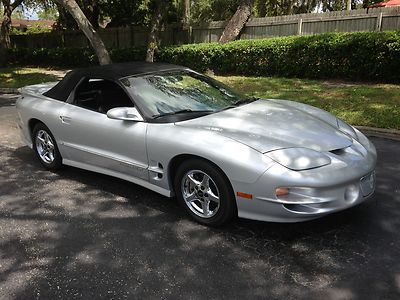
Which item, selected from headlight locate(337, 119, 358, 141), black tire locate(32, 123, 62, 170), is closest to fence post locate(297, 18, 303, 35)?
headlight locate(337, 119, 358, 141)

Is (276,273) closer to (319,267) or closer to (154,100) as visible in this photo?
(319,267)

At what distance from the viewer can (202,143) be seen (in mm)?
3756

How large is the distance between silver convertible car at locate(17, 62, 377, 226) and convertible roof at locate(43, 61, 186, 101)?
0.06 ft

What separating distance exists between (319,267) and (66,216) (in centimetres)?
244

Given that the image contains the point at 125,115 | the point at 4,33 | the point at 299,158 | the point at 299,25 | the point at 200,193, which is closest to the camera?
the point at 299,158

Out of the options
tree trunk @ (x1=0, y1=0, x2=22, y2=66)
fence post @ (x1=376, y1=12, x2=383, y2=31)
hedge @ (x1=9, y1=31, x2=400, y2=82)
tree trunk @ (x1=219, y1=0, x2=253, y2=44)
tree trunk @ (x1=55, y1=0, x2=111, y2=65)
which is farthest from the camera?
tree trunk @ (x1=0, y1=0, x2=22, y2=66)

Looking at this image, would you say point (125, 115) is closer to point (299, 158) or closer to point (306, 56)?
point (299, 158)

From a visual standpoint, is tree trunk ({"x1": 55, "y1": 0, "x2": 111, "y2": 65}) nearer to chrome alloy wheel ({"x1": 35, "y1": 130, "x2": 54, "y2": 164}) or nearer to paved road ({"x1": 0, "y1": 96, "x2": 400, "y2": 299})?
chrome alloy wheel ({"x1": 35, "y1": 130, "x2": 54, "y2": 164})

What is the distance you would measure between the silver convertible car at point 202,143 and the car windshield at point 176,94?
0.04ft

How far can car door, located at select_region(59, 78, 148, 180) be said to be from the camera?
428cm

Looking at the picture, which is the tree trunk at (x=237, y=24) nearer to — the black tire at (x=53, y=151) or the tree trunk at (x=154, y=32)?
the tree trunk at (x=154, y=32)

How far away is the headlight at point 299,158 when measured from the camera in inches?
135

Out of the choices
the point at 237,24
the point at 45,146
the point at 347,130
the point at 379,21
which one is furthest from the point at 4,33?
the point at 347,130

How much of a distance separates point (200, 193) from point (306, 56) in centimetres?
939
